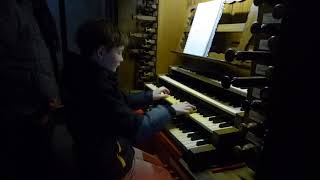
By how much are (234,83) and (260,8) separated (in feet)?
0.90

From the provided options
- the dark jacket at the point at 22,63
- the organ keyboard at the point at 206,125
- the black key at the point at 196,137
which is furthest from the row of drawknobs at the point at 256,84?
the dark jacket at the point at 22,63

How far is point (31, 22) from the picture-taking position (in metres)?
1.50

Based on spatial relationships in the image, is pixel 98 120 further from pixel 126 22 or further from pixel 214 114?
pixel 126 22

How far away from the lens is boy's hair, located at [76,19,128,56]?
118cm

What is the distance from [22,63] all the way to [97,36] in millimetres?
527

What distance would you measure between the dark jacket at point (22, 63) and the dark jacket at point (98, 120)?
0.38 metres

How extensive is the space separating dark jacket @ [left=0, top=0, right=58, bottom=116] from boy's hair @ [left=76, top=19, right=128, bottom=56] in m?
0.41

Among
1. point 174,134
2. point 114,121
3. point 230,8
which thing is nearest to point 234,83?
point 114,121

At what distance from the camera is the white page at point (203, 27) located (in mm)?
1693

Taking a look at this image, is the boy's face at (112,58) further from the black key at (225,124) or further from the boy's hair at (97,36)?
the black key at (225,124)

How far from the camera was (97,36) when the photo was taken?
1.18 m

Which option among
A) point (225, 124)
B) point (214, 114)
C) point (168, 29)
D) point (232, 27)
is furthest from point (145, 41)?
point (225, 124)

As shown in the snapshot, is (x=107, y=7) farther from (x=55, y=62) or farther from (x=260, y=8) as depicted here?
(x=260, y=8)

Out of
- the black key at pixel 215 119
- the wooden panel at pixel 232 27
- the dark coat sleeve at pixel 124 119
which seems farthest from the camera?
the wooden panel at pixel 232 27
